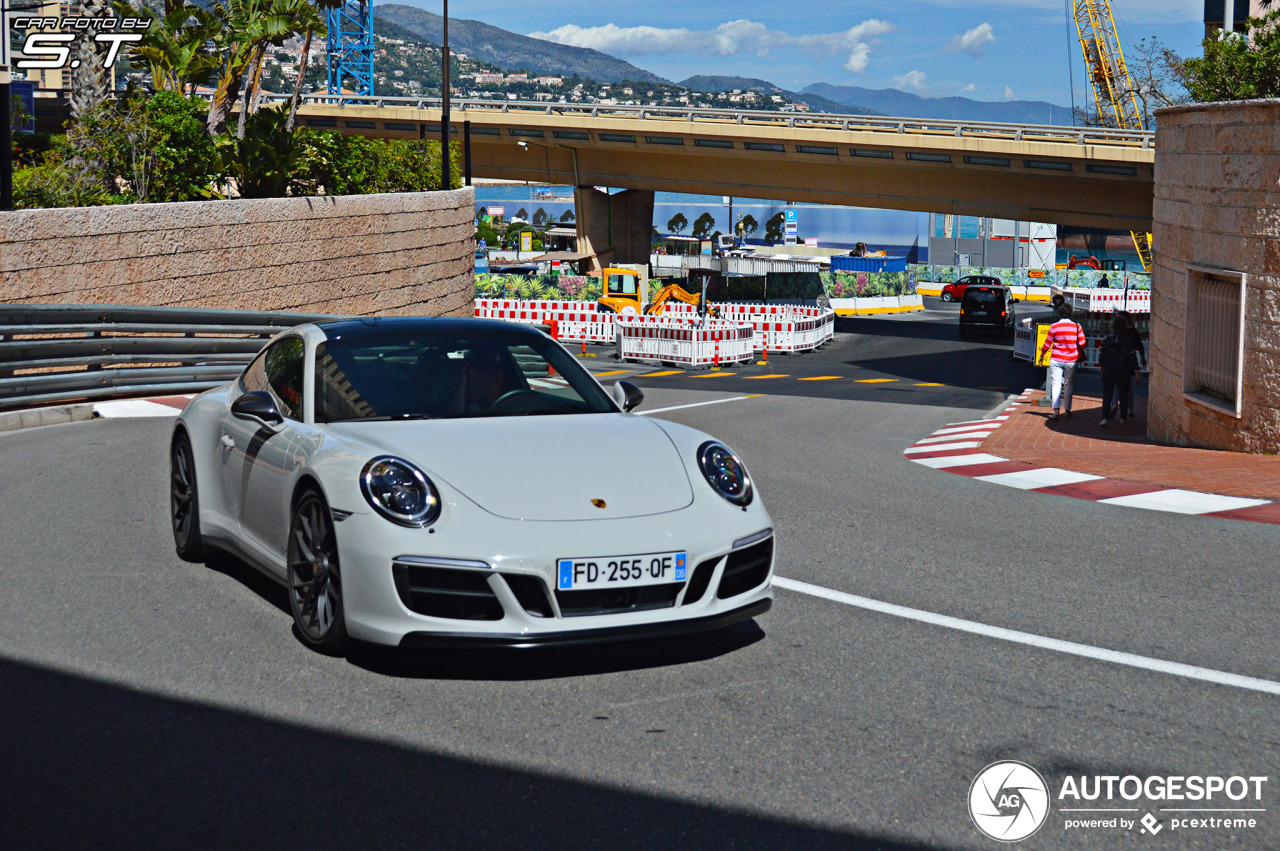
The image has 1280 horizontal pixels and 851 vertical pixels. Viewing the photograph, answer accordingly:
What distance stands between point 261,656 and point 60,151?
702 inches

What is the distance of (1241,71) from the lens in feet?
77.5

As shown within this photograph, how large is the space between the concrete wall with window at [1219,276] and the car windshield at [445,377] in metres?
9.11

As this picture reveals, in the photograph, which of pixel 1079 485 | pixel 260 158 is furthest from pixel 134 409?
pixel 1079 485

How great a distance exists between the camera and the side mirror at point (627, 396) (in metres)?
6.33

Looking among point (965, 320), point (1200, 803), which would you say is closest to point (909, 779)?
point (1200, 803)

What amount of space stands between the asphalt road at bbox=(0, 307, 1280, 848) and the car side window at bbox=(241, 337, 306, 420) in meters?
0.95

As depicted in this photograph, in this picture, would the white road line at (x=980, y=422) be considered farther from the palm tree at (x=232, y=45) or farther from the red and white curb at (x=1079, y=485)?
the palm tree at (x=232, y=45)

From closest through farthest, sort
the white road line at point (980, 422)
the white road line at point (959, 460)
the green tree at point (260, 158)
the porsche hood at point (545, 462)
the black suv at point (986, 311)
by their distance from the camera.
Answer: the porsche hood at point (545, 462)
the white road line at point (959, 460)
the white road line at point (980, 422)
the green tree at point (260, 158)
the black suv at point (986, 311)

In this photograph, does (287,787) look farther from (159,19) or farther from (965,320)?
(965,320)

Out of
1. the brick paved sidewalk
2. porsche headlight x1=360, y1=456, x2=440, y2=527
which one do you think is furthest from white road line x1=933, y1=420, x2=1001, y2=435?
porsche headlight x1=360, y1=456, x2=440, y2=527

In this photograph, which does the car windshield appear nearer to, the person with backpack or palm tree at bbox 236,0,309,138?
the person with backpack

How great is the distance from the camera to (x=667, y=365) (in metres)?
33.4

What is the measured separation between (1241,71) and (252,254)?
1734 cm

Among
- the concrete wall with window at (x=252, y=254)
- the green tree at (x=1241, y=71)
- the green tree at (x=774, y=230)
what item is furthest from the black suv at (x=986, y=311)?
the green tree at (x=774, y=230)
